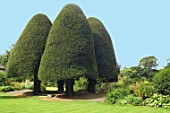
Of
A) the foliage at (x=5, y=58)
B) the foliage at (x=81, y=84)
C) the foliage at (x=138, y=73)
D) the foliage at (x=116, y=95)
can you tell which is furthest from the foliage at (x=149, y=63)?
the foliage at (x=116, y=95)

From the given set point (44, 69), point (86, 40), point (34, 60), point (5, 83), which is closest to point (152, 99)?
point (86, 40)

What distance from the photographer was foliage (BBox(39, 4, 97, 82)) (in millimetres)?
21594

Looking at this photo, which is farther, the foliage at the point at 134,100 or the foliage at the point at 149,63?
the foliage at the point at 149,63

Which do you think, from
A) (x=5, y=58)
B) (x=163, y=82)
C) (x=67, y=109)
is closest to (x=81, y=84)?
(x=163, y=82)

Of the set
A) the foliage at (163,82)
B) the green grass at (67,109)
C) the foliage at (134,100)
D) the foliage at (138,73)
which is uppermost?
the foliage at (138,73)

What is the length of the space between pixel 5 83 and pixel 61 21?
682 inches

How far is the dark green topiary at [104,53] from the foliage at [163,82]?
9.16m

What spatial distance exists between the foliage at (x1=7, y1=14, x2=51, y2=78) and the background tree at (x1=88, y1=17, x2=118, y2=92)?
525 cm

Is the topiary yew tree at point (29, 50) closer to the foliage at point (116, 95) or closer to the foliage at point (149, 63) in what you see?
the foliage at point (116, 95)

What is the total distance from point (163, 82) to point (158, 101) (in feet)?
5.67

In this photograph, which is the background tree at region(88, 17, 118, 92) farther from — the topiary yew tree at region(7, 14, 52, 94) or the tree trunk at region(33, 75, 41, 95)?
the tree trunk at region(33, 75, 41, 95)

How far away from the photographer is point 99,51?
26.3 meters

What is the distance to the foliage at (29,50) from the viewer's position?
24.3 meters

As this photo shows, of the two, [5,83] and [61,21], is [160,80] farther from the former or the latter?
[5,83]
